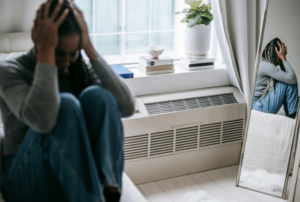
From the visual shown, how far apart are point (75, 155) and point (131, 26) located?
1.73 metres

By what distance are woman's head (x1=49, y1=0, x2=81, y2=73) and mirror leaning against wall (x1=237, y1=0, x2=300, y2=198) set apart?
1.37m

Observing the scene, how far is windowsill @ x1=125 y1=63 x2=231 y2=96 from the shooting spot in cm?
223

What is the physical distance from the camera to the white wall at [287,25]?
204 cm

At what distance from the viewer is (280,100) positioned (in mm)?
2096

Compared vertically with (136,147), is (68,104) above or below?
above

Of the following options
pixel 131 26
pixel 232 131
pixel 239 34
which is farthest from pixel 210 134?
pixel 131 26

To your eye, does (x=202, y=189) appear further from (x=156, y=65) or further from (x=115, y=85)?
(x=115, y=85)

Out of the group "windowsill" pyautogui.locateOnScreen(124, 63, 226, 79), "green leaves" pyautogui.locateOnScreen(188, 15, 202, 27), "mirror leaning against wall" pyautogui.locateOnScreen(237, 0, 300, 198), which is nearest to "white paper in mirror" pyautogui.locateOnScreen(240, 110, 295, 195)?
"mirror leaning against wall" pyautogui.locateOnScreen(237, 0, 300, 198)

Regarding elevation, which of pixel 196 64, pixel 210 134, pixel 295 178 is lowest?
pixel 295 178

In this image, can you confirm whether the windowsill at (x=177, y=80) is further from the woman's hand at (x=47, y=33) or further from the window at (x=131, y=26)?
the woman's hand at (x=47, y=33)

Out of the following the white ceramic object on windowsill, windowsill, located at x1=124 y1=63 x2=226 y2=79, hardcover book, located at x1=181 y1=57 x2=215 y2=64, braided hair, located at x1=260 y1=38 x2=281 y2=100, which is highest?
braided hair, located at x1=260 y1=38 x2=281 y2=100

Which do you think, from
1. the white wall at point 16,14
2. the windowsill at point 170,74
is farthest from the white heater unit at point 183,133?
the white wall at point 16,14

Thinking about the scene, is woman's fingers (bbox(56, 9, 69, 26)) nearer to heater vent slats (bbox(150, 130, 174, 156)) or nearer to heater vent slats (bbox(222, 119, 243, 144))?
heater vent slats (bbox(150, 130, 174, 156))

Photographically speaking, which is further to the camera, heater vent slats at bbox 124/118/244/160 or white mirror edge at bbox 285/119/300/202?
heater vent slats at bbox 124/118/244/160
